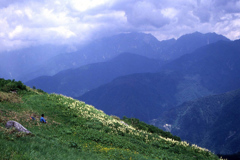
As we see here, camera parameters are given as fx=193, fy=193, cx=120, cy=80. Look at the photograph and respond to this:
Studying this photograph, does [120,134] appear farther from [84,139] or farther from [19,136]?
[19,136]

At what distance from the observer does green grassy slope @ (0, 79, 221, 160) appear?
432 inches

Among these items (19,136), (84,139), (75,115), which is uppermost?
(75,115)

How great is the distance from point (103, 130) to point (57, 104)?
1010 centimetres

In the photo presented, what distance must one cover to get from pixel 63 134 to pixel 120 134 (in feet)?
23.9

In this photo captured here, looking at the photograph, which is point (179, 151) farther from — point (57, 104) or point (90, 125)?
point (57, 104)

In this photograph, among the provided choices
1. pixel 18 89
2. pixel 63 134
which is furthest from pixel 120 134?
pixel 18 89

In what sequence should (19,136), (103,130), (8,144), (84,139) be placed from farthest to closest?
1. (103,130)
2. (84,139)
3. (19,136)
4. (8,144)

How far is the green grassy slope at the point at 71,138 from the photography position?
1098 cm

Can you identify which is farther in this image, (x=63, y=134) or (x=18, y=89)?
(x=18, y=89)

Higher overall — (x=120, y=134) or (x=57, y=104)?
(x=57, y=104)

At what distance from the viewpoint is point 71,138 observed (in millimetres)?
17969

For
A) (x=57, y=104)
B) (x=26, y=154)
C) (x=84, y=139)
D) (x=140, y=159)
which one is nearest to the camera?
(x=26, y=154)

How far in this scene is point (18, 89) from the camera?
33719mm

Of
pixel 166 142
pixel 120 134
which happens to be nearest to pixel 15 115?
pixel 120 134
